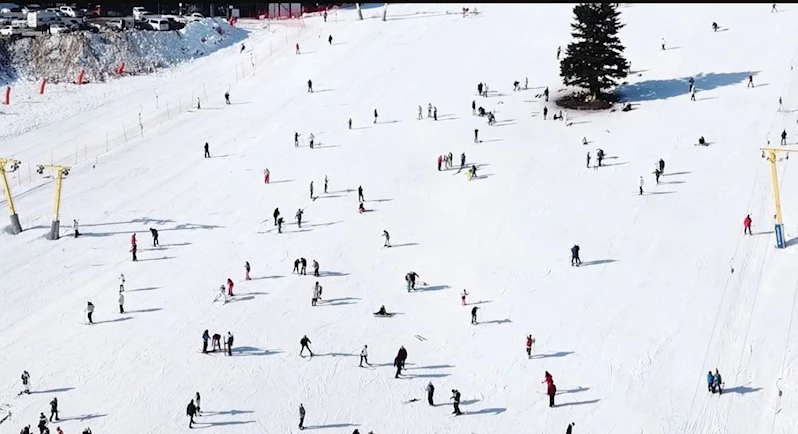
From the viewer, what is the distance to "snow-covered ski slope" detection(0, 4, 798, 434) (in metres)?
33.6

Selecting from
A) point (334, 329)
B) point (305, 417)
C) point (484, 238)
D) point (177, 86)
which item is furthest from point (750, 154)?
point (177, 86)

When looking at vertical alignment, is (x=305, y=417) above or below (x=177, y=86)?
below

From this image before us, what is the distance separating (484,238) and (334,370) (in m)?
12.5

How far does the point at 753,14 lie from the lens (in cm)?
7656

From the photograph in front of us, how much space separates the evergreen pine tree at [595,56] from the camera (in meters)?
61.2

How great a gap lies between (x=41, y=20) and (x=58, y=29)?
8.30 feet

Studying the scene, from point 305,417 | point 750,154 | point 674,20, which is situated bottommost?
point 305,417

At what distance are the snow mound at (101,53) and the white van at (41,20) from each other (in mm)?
2946

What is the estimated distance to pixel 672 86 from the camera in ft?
208

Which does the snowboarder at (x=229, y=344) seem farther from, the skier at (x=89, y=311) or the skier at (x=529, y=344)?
the skier at (x=529, y=344)

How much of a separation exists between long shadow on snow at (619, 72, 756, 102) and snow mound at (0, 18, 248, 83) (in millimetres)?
31509

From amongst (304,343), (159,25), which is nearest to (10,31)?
(159,25)

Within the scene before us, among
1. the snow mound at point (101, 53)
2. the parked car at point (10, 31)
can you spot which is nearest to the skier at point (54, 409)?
the snow mound at point (101, 53)

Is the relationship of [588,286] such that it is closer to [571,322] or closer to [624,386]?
[571,322]
